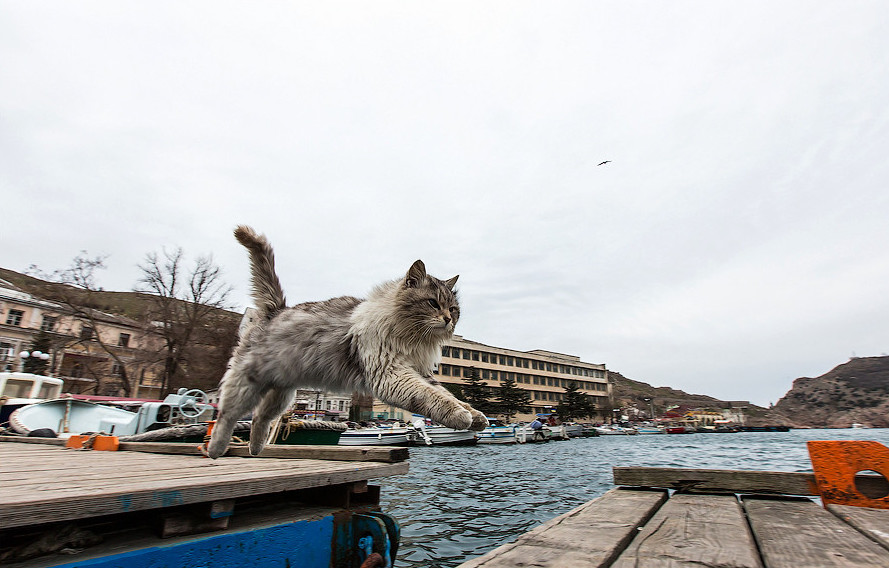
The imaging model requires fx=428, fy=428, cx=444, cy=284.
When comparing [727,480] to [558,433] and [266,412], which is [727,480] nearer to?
[266,412]

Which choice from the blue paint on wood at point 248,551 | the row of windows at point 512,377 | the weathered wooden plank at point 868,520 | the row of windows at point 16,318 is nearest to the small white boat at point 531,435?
the row of windows at point 512,377

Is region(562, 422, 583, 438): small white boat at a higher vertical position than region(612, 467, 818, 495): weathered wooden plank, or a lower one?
lower

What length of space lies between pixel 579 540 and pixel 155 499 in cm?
213

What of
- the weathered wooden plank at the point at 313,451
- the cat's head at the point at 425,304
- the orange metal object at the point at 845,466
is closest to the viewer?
the orange metal object at the point at 845,466

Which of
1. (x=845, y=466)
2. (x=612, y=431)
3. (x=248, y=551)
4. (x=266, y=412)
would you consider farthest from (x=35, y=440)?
(x=612, y=431)

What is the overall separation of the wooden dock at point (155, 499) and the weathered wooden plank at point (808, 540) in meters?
2.68

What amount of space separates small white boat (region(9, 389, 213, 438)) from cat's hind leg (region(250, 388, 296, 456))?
8.94 m

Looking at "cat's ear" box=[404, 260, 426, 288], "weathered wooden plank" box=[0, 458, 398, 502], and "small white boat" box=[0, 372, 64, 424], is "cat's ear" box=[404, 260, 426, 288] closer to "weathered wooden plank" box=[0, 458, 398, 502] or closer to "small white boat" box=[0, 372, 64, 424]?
"weathered wooden plank" box=[0, 458, 398, 502]

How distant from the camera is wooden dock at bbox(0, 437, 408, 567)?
6.36 ft

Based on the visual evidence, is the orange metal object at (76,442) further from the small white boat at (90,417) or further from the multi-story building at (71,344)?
the multi-story building at (71,344)

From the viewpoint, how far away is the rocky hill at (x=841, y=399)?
370 feet

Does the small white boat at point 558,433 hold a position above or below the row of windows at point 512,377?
below

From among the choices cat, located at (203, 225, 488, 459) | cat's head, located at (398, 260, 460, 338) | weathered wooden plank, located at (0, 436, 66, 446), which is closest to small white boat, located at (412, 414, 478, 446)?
weathered wooden plank, located at (0, 436, 66, 446)

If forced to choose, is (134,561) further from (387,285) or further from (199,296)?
(199,296)
